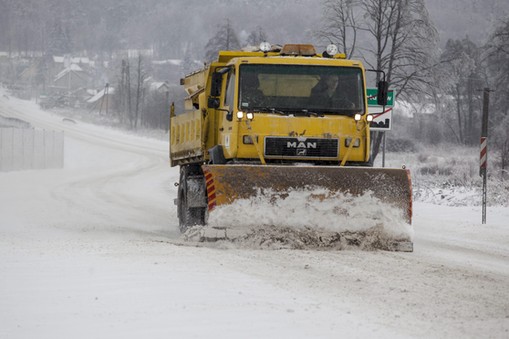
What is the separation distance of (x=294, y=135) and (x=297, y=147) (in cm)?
17

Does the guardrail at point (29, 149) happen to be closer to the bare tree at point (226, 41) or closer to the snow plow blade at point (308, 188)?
the bare tree at point (226, 41)

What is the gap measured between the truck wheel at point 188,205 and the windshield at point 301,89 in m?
2.11

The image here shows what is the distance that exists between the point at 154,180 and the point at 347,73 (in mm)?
20607

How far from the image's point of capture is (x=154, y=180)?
32000 millimetres

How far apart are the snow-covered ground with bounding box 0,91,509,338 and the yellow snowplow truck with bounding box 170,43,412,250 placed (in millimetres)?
851

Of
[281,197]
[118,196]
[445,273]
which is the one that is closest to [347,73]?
[281,197]

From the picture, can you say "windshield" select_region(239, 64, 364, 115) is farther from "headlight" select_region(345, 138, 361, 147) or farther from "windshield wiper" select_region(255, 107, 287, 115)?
"headlight" select_region(345, 138, 361, 147)

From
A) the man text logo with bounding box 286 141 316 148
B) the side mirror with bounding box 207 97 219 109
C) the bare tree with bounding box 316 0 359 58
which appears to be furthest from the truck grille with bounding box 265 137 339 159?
the bare tree with bounding box 316 0 359 58

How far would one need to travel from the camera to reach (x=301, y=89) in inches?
469

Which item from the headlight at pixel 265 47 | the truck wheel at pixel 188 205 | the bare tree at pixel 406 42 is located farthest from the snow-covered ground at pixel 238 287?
the bare tree at pixel 406 42

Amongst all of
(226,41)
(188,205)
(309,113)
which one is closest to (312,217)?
(309,113)

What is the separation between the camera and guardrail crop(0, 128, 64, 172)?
3472 cm

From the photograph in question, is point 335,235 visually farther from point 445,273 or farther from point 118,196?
point 118,196

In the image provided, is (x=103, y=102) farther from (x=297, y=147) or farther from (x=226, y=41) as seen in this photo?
(x=297, y=147)
